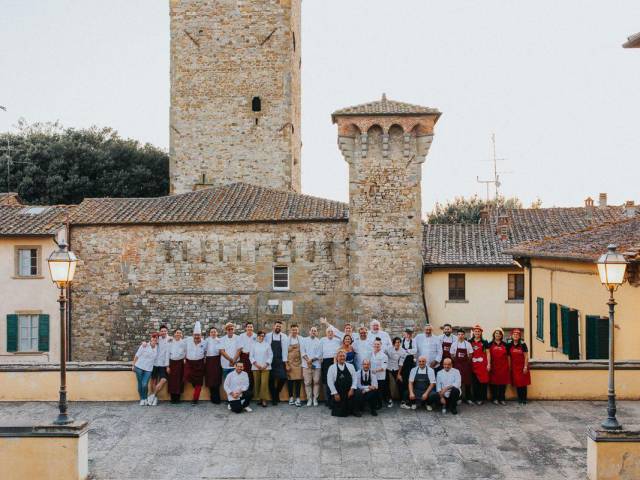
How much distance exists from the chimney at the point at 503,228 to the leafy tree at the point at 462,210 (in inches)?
930

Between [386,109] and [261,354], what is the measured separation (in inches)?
594

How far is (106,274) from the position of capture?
28.1 meters

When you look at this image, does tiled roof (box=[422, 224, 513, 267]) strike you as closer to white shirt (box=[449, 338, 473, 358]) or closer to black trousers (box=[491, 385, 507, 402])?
black trousers (box=[491, 385, 507, 402])

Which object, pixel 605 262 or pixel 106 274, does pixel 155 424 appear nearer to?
pixel 605 262

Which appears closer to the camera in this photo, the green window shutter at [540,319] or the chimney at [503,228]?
the green window shutter at [540,319]

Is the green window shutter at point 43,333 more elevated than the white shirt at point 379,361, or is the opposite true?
the white shirt at point 379,361

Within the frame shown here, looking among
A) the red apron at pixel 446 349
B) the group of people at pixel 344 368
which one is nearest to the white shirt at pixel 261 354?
the group of people at pixel 344 368

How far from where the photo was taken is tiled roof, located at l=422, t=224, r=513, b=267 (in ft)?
97.9

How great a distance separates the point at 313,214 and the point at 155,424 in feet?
52.5

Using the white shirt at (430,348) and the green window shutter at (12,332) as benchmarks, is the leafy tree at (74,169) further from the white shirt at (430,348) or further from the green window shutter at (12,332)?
the white shirt at (430,348)

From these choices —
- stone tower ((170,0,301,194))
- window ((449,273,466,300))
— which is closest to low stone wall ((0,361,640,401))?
window ((449,273,466,300))

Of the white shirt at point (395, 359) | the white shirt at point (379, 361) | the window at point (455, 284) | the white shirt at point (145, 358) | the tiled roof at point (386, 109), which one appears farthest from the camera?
the window at point (455, 284)

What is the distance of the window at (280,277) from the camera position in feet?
90.3

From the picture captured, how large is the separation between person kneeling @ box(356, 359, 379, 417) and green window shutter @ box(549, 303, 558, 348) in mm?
9052
